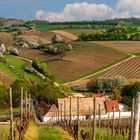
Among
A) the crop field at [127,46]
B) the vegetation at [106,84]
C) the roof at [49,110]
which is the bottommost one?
the vegetation at [106,84]

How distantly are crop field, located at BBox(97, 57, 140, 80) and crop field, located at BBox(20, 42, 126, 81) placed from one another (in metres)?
4.00

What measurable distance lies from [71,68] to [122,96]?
1166 inches

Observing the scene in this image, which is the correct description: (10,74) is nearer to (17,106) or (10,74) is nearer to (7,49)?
(17,106)

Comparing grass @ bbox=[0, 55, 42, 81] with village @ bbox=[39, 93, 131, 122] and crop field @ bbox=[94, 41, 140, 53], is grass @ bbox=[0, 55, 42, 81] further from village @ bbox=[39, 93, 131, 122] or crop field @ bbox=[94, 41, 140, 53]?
crop field @ bbox=[94, 41, 140, 53]

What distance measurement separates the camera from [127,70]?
3647 inches

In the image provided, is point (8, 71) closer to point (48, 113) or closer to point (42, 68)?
point (42, 68)

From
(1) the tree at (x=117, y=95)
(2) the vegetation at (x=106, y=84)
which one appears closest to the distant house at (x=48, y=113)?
(1) the tree at (x=117, y=95)

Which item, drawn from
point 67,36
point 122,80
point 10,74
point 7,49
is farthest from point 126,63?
point 67,36

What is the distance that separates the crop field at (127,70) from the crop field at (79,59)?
4.00 meters

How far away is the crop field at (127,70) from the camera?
87.7 meters

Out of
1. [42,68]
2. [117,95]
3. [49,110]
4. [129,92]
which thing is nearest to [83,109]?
[49,110]

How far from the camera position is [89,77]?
91.2 meters

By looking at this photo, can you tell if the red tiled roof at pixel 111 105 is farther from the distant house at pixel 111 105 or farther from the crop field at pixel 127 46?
the crop field at pixel 127 46

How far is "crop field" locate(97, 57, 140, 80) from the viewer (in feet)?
288
